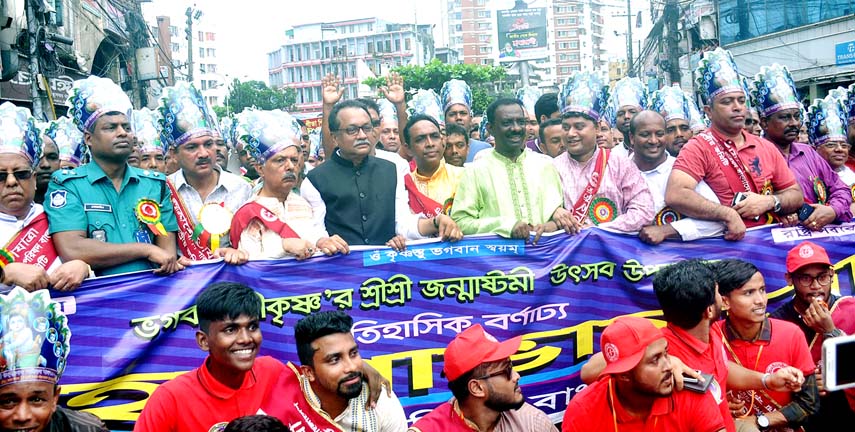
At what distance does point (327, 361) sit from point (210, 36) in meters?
148

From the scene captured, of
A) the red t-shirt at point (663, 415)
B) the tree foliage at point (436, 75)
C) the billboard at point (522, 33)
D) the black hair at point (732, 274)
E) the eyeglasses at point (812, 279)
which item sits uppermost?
the billboard at point (522, 33)

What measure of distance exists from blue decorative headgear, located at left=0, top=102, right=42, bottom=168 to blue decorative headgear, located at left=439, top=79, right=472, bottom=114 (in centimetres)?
484

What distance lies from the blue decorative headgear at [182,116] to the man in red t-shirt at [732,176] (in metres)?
3.26

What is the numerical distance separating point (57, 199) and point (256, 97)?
8636cm

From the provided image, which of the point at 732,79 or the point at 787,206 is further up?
the point at 732,79

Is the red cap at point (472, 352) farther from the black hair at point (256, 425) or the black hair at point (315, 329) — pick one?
the black hair at point (256, 425)

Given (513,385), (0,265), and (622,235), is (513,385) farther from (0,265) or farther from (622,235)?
(0,265)

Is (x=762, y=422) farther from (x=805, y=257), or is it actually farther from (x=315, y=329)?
(x=315, y=329)

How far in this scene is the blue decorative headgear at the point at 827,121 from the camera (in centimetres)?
697

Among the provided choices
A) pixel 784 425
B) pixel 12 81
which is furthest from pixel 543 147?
pixel 12 81

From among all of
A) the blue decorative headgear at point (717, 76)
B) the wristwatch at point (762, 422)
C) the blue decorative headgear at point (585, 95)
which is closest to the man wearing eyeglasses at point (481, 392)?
the wristwatch at point (762, 422)

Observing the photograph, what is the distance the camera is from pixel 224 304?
4016 millimetres

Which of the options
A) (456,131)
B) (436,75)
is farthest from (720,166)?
(436,75)

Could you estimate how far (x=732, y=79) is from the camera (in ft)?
19.7
